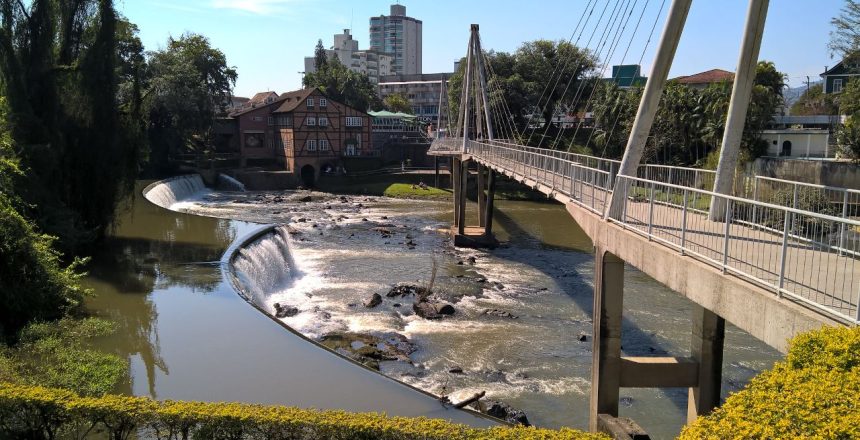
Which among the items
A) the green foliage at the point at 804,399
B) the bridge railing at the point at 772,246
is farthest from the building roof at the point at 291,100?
the green foliage at the point at 804,399

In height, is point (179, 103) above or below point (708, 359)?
above

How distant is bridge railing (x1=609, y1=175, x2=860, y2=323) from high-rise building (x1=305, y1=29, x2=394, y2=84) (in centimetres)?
16031

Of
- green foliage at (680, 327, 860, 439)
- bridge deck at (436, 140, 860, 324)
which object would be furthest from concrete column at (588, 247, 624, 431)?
green foliage at (680, 327, 860, 439)

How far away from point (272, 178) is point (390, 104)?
54.5 metres

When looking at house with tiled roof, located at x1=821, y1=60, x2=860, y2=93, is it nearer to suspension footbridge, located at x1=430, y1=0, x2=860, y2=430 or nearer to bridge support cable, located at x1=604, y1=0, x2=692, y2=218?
suspension footbridge, located at x1=430, y1=0, x2=860, y2=430

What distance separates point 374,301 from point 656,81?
14.0 m

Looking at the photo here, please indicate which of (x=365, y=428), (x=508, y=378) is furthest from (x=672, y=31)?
(x=508, y=378)

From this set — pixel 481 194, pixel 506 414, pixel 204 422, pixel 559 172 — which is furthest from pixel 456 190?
pixel 204 422

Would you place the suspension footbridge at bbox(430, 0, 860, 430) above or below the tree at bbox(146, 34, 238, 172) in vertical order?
below

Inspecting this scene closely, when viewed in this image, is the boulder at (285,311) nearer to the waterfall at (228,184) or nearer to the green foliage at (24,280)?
the green foliage at (24,280)

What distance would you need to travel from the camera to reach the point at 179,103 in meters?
58.2

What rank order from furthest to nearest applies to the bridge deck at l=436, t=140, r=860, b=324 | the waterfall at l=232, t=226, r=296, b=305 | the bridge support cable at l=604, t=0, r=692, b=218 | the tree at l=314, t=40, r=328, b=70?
the tree at l=314, t=40, r=328, b=70
the waterfall at l=232, t=226, r=296, b=305
the bridge support cable at l=604, t=0, r=692, b=218
the bridge deck at l=436, t=140, r=860, b=324

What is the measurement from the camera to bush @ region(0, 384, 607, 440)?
322 inches

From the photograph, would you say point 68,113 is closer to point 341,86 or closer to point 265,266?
point 265,266
